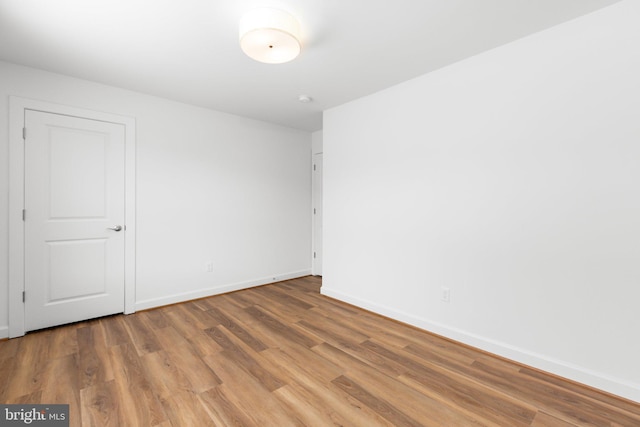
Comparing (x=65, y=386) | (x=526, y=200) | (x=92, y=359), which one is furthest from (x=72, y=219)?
(x=526, y=200)

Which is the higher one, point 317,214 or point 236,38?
point 236,38

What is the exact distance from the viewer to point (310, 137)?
5012 mm

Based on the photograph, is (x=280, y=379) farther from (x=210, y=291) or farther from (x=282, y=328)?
(x=210, y=291)

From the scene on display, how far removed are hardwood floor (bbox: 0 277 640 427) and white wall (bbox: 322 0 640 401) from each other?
0.31 metres

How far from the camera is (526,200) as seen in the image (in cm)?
217

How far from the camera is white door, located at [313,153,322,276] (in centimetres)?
491

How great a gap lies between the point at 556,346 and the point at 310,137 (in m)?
4.19

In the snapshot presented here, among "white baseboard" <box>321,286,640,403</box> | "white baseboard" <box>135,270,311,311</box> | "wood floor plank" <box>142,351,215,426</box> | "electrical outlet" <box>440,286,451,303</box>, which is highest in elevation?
"electrical outlet" <box>440,286,451,303</box>

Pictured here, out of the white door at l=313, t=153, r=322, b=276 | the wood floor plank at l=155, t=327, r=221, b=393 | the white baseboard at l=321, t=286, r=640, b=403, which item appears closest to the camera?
the white baseboard at l=321, t=286, r=640, b=403

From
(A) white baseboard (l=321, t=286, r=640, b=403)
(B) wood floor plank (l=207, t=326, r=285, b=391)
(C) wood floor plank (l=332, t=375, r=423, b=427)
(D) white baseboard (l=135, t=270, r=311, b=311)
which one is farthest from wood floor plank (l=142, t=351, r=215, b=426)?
(A) white baseboard (l=321, t=286, r=640, b=403)

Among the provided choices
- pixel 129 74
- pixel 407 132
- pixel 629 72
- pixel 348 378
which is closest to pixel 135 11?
pixel 129 74

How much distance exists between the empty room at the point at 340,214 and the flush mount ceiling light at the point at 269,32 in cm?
2

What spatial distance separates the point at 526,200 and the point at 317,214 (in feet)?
10.7

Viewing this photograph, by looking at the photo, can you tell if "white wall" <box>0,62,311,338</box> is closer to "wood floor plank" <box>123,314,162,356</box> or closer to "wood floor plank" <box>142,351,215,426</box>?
"wood floor plank" <box>123,314,162,356</box>
